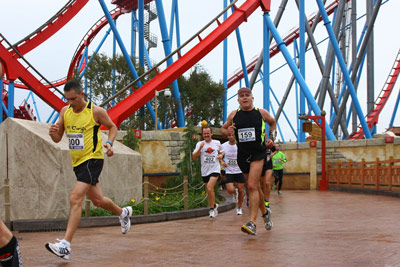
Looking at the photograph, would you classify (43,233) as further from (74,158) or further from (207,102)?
(207,102)

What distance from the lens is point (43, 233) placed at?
6.88 meters

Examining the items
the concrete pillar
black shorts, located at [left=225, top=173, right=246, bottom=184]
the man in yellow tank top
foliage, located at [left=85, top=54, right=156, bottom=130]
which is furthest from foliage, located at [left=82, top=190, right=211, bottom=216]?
foliage, located at [left=85, top=54, right=156, bottom=130]

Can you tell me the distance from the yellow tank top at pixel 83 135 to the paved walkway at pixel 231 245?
94cm

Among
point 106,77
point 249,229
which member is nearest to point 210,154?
point 249,229

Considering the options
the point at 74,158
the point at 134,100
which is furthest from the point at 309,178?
the point at 74,158

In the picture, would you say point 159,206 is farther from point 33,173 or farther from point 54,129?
point 54,129

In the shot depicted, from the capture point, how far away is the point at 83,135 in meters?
Answer: 4.91

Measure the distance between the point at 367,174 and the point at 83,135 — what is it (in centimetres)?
1431

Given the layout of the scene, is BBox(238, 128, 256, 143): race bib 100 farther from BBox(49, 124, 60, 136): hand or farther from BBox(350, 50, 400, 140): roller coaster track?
BBox(350, 50, 400, 140): roller coaster track

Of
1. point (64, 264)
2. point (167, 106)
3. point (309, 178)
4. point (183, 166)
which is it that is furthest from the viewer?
point (167, 106)

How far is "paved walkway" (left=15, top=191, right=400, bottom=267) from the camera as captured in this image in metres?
4.27

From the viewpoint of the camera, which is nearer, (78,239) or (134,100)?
(78,239)

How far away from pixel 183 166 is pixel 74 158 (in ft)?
24.9

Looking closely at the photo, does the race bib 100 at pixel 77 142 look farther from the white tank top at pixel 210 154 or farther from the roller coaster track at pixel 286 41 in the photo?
the roller coaster track at pixel 286 41
